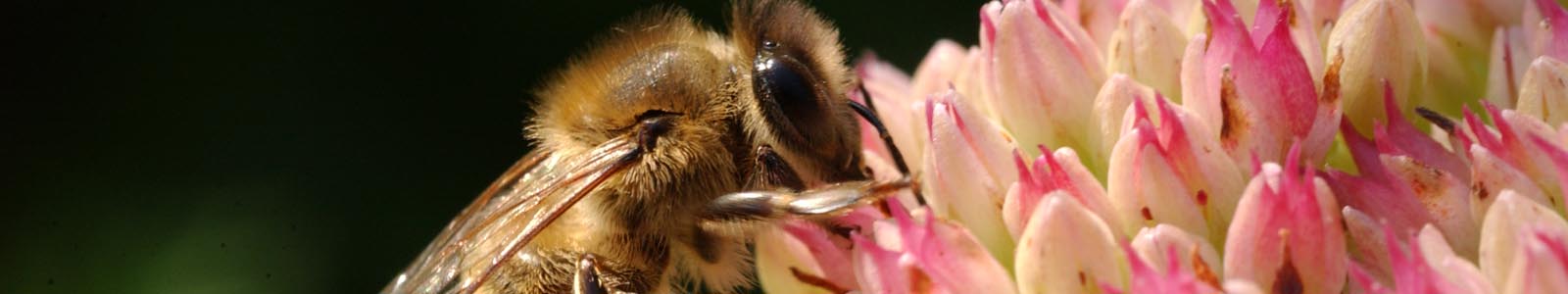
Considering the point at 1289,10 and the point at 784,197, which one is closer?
the point at 1289,10

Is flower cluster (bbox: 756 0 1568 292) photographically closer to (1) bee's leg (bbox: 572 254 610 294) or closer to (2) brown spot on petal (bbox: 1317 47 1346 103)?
(2) brown spot on petal (bbox: 1317 47 1346 103)

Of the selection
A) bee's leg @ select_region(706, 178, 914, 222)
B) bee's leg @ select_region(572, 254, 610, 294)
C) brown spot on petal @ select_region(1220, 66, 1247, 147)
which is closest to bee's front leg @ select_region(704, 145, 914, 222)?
bee's leg @ select_region(706, 178, 914, 222)

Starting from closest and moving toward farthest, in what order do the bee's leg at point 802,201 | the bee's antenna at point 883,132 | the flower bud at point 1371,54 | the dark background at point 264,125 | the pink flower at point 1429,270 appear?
the pink flower at point 1429,270, the flower bud at point 1371,54, the bee's leg at point 802,201, the bee's antenna at point 883,132, the dark background at point 264,125

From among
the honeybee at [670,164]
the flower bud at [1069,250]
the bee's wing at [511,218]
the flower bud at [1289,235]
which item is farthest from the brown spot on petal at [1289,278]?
the bee's wing at [511,218]

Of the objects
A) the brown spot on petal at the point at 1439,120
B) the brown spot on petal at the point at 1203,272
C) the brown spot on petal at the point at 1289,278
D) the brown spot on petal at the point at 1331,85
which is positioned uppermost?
the brown spot on petal at the point at 1331,85

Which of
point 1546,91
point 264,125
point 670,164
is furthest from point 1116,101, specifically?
point 264,125

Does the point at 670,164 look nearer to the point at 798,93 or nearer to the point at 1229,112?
the point at 798,93

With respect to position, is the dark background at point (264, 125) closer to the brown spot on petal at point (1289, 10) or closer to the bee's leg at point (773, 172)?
the bee's leg at point (773, 172)
